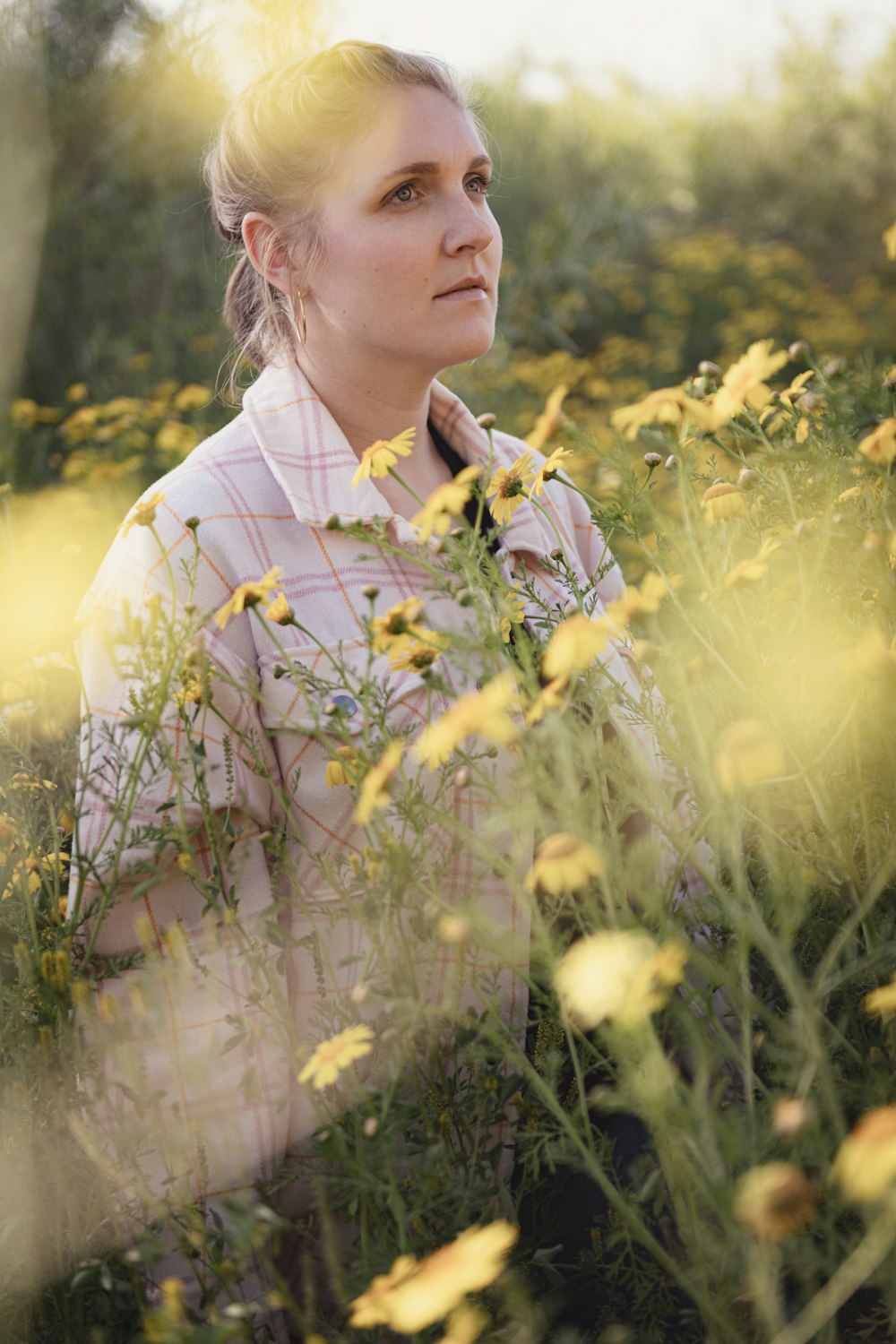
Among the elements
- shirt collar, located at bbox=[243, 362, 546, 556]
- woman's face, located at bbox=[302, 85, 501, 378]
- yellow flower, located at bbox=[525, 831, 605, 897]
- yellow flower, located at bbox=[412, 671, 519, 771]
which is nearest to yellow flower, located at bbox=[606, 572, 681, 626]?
yellow flower, located at bbox=[412, 671, 519, 771]

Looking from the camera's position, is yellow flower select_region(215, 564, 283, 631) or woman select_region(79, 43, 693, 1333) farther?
woman select_region(79, 43, 693, 1333)

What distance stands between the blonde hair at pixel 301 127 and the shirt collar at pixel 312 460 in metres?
0.15

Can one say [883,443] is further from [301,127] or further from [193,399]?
[193,399]

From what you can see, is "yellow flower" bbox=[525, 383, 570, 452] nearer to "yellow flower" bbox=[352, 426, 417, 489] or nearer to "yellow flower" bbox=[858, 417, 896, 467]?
"yellow flower" bbox=[352, 426, 417, 489]

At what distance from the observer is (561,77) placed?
36.6 feet

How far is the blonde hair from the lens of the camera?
181 centimetres

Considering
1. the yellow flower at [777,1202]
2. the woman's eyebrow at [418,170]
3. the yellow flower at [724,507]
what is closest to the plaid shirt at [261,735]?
the yellow flower at [724,507]

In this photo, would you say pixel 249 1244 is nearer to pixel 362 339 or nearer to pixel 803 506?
pixel 803 506

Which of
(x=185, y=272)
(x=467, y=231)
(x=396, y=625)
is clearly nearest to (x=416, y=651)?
(x=396, y=625)

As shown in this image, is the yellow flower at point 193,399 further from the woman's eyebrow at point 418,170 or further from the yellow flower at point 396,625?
the yellow flower at point 396,625

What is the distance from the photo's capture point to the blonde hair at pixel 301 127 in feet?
5.95

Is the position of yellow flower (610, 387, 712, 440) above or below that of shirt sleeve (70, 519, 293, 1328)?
above

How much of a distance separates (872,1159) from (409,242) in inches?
57.1

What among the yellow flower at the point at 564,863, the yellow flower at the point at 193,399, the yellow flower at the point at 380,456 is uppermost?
the yellow flower at the point at 193,399
